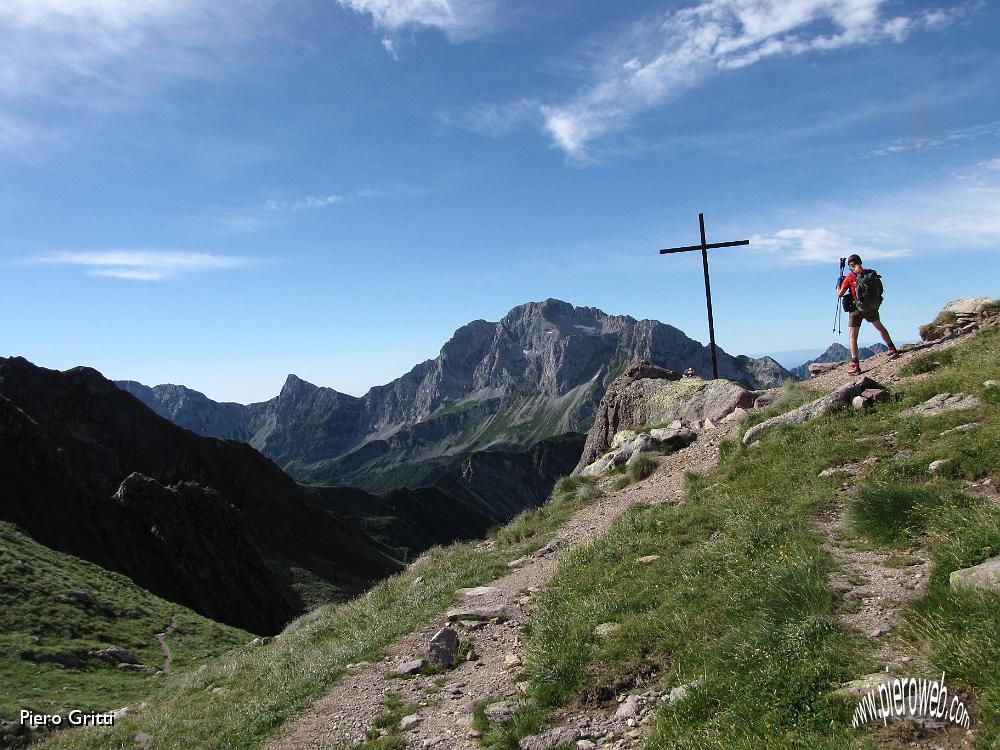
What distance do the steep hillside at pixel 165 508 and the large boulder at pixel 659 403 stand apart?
46094 millimetres

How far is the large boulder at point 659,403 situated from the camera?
2397 cm

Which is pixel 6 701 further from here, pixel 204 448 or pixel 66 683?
pixel 204 448

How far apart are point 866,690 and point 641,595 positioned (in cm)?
436

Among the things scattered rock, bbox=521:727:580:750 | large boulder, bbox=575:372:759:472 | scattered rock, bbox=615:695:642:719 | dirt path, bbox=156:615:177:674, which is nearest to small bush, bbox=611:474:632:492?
large boulder, bbox=575:372:759:472

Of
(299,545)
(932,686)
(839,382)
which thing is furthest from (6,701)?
(299,545)

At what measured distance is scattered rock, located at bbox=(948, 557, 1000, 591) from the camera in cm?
654

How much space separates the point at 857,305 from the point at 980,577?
45.5ft

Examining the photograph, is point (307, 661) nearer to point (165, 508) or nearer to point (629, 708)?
point (629, 708)

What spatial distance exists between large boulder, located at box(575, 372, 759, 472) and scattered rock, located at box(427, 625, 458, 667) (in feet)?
46.1

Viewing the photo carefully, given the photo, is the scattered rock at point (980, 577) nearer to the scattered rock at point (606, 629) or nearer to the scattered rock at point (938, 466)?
the scattered rock at point (938, 466)

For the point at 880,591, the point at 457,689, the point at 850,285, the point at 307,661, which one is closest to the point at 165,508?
the point at 307,661

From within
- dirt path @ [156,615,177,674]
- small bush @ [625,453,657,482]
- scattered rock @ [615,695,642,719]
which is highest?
small bush @ [625,453,657,482]

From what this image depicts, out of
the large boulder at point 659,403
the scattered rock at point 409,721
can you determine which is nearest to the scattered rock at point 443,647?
the scattered rock at point 409,721

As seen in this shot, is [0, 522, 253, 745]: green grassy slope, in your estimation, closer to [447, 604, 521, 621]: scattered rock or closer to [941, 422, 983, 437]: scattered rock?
[447, 604, 521, 621]: scattered rock
